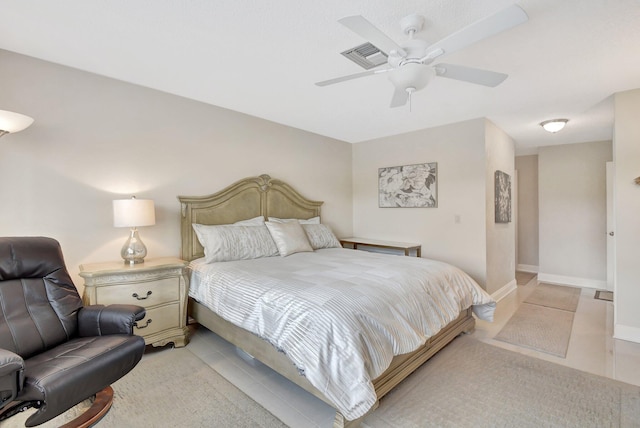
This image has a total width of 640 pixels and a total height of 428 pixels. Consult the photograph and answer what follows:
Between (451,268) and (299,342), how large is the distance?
1.76 m

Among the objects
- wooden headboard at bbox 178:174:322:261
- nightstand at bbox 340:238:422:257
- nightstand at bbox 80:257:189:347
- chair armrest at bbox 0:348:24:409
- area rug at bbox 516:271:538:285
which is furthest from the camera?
area rug at bbox 516:271:538:285

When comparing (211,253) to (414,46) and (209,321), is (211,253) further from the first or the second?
(414,46)

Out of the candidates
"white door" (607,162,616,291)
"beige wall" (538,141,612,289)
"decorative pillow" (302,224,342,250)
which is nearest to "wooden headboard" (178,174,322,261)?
"decorative pillow" (302,224,342,250)

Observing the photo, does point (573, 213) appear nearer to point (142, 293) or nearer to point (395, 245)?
point (395, 245)

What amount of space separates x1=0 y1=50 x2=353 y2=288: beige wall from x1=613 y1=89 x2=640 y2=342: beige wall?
398 centimetres

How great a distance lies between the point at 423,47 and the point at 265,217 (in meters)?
2.80

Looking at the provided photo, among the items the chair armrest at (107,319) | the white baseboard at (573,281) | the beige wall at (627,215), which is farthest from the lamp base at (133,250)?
the white baseboard at (573,281)

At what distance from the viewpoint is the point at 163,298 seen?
2.65 meters

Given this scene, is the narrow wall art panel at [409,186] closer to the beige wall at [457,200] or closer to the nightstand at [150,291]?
the beige wall at [457,200]

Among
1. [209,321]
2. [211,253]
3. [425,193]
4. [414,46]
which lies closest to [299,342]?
[209,321]

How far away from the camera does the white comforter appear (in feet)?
5.30

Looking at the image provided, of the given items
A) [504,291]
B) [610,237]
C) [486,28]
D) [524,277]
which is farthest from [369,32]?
[524,277]

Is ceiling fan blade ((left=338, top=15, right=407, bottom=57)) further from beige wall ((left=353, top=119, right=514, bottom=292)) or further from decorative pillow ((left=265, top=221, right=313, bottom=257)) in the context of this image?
beige wall ((left=353, top=119, right=514, bottom=292))

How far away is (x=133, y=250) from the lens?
2.70m
